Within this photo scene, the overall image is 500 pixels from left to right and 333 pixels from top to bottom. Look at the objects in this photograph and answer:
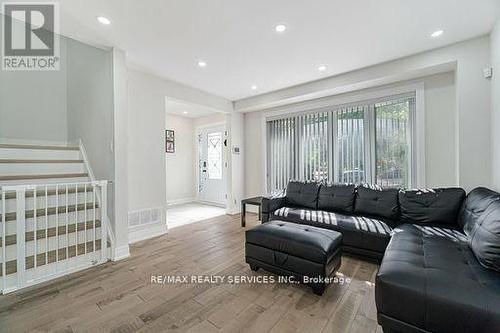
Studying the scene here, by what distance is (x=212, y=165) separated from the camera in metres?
6.25

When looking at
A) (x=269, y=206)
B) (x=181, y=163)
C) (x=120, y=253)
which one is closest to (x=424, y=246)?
(x=269, y=206)

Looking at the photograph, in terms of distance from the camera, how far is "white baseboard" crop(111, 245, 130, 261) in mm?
2705

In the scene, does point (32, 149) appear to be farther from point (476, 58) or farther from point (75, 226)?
point (476, 58)

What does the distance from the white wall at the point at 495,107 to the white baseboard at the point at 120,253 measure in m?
4.29

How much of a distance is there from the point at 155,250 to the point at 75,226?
3.23 feet

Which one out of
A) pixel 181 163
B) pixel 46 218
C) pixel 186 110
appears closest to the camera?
pixel 46 218

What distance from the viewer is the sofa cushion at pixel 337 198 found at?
127 inches

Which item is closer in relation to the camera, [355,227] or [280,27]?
[280,27]

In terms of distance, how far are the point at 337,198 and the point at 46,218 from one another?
3.70 metres

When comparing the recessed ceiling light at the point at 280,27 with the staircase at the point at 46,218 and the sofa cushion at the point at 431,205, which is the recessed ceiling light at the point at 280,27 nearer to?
the sofa cushion at the point at 431,205

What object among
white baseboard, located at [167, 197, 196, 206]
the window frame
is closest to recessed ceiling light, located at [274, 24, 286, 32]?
the window frame

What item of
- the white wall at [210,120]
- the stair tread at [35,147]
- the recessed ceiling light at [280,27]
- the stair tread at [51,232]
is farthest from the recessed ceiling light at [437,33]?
the stair tread at [35,147]

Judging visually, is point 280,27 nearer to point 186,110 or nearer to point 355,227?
point 355,227

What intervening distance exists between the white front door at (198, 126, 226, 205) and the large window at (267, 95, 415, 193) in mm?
1684
